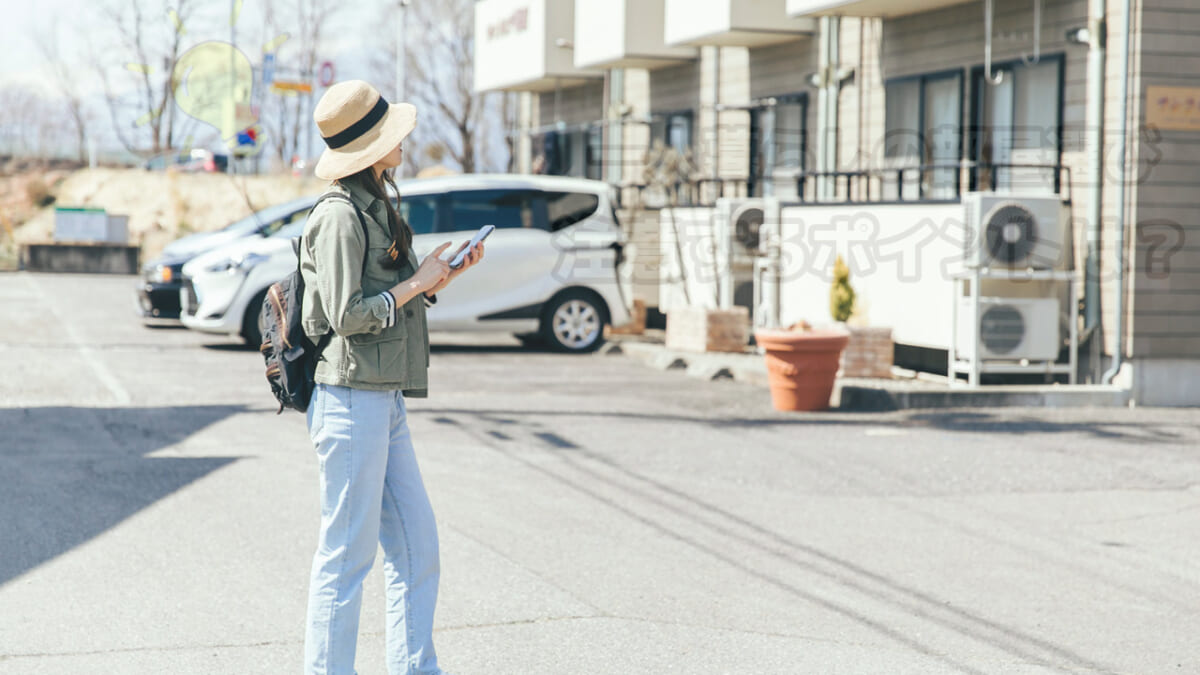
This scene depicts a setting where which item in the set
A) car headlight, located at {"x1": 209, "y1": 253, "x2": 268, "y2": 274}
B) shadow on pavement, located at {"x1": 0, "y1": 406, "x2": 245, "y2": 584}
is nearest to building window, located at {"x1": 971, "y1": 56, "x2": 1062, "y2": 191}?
car headlight, located at {"x1": 209, "y1": 253, "x2": 268, "y2": 274}

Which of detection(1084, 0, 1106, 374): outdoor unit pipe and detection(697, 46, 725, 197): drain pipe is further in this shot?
detection(697, 46, 725, 197): drain pipe

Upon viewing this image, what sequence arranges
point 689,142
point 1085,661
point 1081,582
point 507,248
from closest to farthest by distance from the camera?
1. point 1085,661
2. point 1081,582
3. point 507,248
4. point 689,142

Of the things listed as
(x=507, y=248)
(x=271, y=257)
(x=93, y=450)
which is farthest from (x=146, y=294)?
(x=93, y=450)

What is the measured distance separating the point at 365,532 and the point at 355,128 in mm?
1166

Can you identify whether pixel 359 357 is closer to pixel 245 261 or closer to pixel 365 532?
pixel 365 532

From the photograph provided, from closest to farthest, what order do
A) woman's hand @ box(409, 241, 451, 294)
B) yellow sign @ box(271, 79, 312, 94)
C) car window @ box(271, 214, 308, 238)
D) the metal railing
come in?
woman's hand @ box(409, 241, 451, 294), the metal railing, car window @ box(271, 214, 308, 238), yellow sign @ box(271, 79, 312, 94)

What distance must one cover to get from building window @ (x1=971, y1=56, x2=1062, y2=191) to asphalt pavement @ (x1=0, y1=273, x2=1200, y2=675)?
9.14 ft

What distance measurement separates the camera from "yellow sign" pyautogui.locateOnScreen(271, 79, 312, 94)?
5106cm

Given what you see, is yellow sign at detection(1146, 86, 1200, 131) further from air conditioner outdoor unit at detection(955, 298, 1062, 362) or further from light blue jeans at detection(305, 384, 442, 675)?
light blue jeans at detection(305, 384, 442, 675)

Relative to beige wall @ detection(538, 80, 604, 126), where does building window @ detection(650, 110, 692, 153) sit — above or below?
below

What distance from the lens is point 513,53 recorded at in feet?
83.4

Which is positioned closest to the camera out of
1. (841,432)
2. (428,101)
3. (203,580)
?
(203,580)

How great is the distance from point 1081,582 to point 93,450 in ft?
19.7

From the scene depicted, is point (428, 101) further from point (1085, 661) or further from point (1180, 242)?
point (1085, 661)
